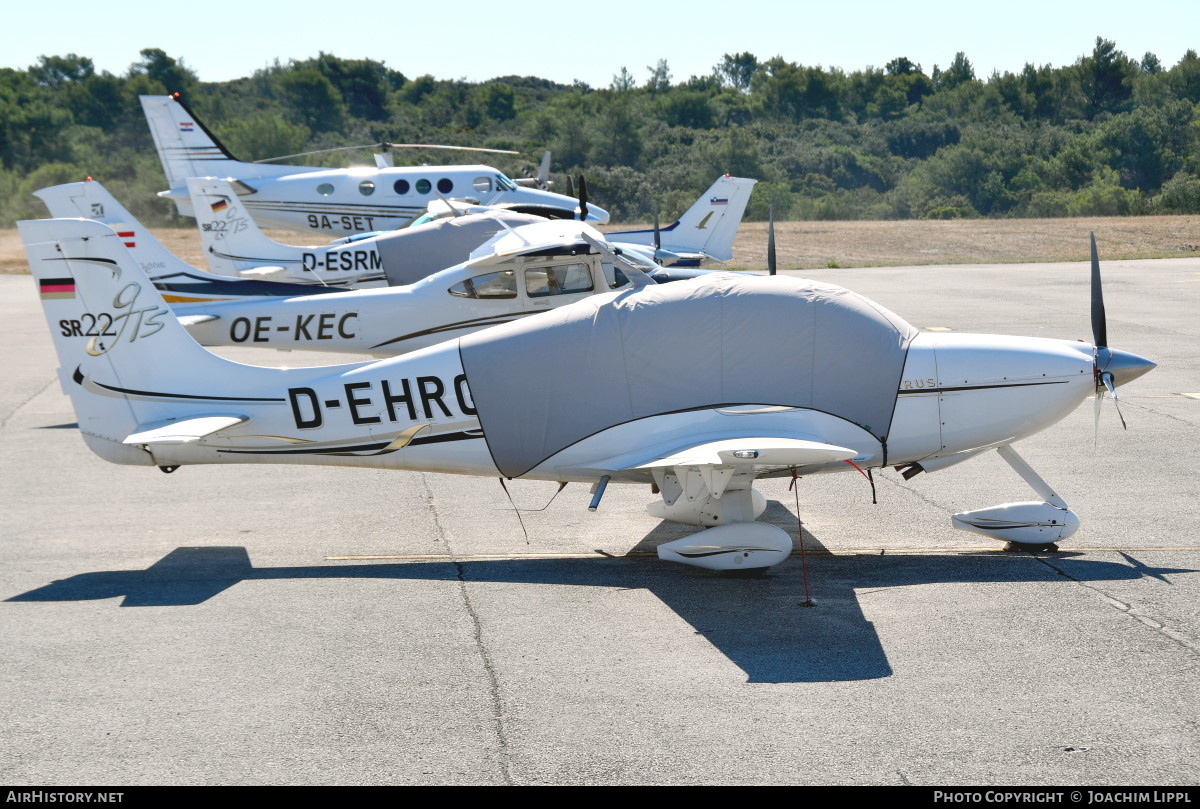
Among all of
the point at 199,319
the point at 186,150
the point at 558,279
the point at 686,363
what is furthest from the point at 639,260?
the point at 186,150

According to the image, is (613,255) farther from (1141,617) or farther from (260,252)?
(260,252)

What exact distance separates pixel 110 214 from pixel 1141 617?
1541 cm

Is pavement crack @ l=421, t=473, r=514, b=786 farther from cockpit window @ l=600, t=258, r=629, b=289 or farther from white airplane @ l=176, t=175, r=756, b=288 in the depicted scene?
white airplane @ l=176, t=175, r=756, b=288

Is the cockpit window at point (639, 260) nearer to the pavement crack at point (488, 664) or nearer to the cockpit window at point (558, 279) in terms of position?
the cockpit window at point (558, 279)

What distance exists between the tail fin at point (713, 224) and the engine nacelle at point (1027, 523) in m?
17.6

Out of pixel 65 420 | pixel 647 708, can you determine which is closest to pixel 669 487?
pixel 647 708

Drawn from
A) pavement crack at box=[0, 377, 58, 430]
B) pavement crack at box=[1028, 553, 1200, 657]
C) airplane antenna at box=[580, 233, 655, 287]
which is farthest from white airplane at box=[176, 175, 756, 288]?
pavement crack at box=[1028, 553, 1200, 657]

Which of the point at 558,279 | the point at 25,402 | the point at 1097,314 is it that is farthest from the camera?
the point at 25,402

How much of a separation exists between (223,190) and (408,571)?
15761mm

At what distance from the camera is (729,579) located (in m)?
8.67

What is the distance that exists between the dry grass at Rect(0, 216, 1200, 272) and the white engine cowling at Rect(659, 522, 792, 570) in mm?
28769

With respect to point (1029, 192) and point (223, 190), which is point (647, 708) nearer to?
point (223, 190)

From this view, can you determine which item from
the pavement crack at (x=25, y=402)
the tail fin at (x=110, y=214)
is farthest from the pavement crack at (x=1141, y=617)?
the pavement crack at (x=25, y=402)

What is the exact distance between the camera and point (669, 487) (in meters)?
9.02
